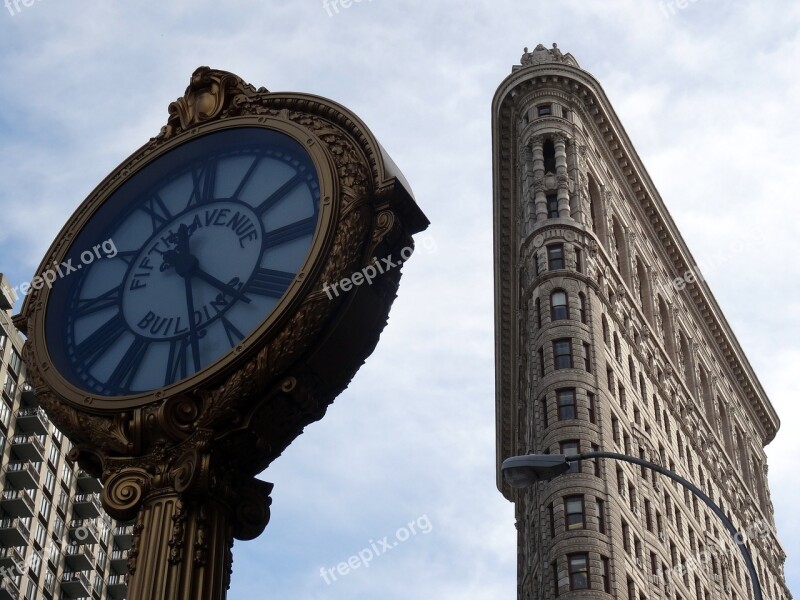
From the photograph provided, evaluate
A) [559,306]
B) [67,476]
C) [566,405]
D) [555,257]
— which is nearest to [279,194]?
[566,405]

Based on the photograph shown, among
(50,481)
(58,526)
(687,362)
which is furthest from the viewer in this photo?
(687,362)

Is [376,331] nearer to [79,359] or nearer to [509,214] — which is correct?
[79,359]

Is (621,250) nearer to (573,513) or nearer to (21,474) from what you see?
(573,513)

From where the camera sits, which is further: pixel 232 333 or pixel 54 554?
pixel 54 554

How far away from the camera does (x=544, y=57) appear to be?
7625 centimetres

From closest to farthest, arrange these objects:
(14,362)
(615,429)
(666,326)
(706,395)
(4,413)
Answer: (615,429)
(4,413)
(14,362)
(666,326)
(706,395)

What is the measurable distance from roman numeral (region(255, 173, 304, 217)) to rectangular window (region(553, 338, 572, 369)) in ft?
187

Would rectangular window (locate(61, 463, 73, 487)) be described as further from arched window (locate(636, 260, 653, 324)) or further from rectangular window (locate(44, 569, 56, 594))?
arched window (locate(636, 260, 653, 324))

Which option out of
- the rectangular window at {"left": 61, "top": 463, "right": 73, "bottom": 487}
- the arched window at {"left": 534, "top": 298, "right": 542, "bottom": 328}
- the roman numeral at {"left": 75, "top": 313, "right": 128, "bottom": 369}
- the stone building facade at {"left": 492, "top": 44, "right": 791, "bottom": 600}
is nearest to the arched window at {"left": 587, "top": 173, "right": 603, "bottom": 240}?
the stone building facade at {"left": 492, "top": 44, "right": 791, "bottom": 600}

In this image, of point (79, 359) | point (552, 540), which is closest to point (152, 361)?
point (79, 359)

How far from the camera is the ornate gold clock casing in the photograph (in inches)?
209

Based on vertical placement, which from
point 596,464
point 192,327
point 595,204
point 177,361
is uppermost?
point 595,204

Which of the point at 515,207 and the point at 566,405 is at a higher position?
the point at 515,207

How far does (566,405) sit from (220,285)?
55.8 meters
